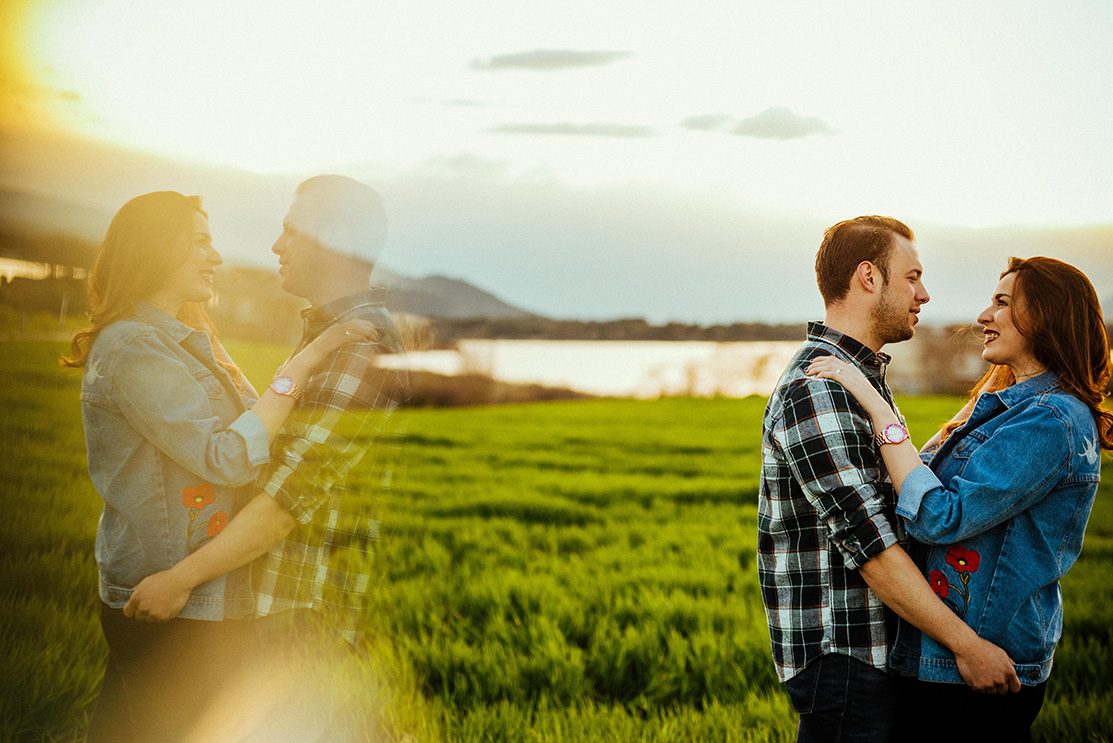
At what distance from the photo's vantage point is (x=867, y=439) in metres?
2.20

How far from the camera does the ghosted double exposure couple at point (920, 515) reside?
2111mm

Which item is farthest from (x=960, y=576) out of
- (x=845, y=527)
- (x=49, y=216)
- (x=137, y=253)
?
(x=49, y=216)

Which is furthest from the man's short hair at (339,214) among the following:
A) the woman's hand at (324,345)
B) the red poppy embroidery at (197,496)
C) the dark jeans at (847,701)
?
the dark jeans at (847,701)

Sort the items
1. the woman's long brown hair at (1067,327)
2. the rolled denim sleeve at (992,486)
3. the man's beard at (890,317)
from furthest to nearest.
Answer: the man's beard at (890,317), the woman's long brown hair at (1067,327), the rolled denim sleeve at (992,486)

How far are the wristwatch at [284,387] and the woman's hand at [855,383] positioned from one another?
5.41 ft

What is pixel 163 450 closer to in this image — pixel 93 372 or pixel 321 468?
pixel 93 372

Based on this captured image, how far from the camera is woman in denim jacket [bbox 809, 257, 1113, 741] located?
2.09 metres

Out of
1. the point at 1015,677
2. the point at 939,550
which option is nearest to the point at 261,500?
the point at 939,550

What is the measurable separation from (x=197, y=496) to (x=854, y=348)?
223 centimetres

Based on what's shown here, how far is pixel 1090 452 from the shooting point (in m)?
2.18

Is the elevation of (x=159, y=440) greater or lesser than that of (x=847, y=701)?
greater

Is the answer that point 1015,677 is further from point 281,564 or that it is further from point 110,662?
point 110,662

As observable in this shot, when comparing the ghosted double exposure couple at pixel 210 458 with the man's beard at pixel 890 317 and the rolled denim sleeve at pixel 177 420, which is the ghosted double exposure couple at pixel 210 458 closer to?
the rolled denim sleeve at pixel 177 420

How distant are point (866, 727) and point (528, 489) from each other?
721 centimetres
